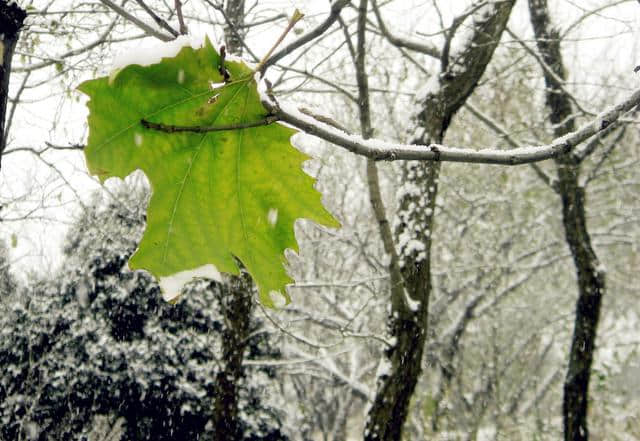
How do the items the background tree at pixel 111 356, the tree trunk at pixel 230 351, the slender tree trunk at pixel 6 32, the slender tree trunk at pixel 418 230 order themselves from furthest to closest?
the background tree at pixel 111 356 < the tree trunk at pixel 230 351 < the slender tree trunk at pixel 418 230 < the slender tree trunk at pixel 6 32

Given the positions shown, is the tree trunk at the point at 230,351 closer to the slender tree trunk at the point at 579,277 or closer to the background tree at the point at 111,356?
the background tree at the point at 111,356

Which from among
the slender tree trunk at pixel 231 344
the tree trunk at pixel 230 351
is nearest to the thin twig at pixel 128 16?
the slender tree trunk at pixel 231 344

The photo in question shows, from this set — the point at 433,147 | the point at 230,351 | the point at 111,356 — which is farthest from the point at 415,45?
the point at 111,356

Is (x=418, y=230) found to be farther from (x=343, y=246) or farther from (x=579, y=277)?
(x=343, y=246)

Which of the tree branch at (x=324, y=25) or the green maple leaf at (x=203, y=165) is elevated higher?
Answer: the tree branch at (x=324, y=25)

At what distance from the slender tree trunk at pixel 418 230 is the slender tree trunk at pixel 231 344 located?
1.73 m

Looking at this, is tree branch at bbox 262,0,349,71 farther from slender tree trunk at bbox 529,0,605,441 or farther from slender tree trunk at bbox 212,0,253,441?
slender tree trunk at bbox 529,0,605,441

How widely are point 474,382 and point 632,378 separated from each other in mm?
4989

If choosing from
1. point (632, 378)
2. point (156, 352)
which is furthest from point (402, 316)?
point (632, 378)

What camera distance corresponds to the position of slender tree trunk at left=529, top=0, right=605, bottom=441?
16.0 feet

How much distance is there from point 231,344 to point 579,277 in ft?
12.3

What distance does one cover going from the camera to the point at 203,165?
29.0 inches

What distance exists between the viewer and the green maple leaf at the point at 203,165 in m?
0.65

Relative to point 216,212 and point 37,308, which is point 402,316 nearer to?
point 216,212
